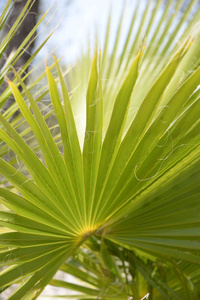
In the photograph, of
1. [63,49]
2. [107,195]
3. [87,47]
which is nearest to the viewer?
[107,195]

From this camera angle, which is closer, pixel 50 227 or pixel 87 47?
pixel 50 227

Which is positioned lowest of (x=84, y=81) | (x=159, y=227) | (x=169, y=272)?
(x=169, y=272)

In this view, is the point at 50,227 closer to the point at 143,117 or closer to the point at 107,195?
the point at 107,195

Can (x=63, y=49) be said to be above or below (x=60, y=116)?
above

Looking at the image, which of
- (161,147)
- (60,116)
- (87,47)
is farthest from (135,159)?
(87,47)

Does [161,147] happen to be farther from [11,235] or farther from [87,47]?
[87,47]

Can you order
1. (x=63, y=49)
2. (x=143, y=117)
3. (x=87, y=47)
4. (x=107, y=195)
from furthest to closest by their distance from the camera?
(x=87, y=47)
(x=63, y=49)
(x=107, y=195)
(x=143, y=117)

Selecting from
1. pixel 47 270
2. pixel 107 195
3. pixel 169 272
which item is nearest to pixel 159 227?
pixel 107 195

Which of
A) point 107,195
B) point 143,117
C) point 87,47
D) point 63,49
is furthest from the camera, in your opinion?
point 87,47

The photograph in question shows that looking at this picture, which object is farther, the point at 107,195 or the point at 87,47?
the point at 87,47
